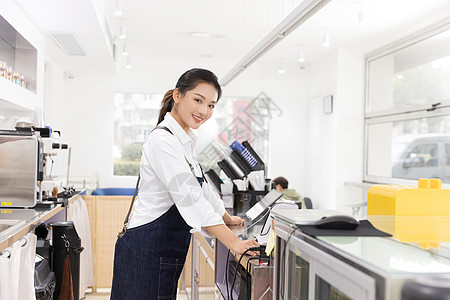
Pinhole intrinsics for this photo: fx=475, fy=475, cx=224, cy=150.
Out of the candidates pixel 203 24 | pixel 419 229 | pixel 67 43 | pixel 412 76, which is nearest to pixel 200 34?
pixel 203 24

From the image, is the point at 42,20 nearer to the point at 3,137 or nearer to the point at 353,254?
the point at 3,137

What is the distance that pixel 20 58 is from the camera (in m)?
4.68

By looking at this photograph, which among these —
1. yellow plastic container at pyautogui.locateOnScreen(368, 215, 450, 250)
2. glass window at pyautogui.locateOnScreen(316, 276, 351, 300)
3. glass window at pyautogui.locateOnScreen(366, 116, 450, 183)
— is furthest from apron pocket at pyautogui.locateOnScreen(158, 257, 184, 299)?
glass window at pyautogui.locateOnScreen(366, 116, 450, 183)

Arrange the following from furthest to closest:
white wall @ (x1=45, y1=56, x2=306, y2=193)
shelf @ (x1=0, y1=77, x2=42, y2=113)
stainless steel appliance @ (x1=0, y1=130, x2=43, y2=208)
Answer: white wall @ (x1=45, y1=56, x2=306, y2=193), shelf @ (x1=0, y1=77, x2=42, y2=113), stainless steel appliance @ (x1=0, y1=130, x2=43, y2=208)

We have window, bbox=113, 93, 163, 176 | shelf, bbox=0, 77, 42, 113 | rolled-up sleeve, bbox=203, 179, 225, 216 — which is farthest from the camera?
window, bbox=113, 93, 163, 176

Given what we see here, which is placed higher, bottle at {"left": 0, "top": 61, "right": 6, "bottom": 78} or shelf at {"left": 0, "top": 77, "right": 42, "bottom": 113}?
bottle at {"left": 0, "top": 61, "right": 6, "bottom": 78}

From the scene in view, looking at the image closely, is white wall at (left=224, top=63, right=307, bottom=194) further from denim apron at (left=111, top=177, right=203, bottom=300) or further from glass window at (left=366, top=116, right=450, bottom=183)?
denim apron at (left=111, top=177, right=203, bottom=300)

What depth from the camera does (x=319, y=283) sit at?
3.24ft

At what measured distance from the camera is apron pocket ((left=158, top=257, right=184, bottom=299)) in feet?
6.15

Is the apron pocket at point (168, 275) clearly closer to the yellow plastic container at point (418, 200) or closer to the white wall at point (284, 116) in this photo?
the yellow plastic container at point (418, 200)

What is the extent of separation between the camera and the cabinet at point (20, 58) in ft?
12.6

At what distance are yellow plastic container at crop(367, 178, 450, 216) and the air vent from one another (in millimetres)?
4077

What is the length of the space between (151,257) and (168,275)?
11 cm

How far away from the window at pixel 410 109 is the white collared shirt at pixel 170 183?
4.31 m
